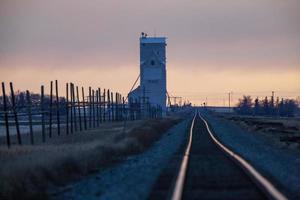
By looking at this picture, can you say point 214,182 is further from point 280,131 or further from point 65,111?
point 65,111

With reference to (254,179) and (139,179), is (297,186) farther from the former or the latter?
(139,179)

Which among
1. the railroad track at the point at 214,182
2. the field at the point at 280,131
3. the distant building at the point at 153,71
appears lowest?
the field at the point at 280,131

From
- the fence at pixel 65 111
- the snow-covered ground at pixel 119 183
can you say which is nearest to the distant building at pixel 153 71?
the fence at pixel 65 111

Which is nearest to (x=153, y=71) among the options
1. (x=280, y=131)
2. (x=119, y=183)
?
(x=280, y=131)

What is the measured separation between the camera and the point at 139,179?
17297mm

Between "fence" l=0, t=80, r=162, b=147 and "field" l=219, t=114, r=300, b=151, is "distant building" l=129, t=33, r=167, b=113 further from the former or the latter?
"field" l=219, t=114, r=300, b=151

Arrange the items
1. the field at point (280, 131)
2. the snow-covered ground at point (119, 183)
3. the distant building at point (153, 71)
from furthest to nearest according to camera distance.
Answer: the distant building at point (153, 71), the field at point (280, 131), the snow-covered ground at point (119, 183)

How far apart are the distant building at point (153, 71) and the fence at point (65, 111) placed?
9.96 ft

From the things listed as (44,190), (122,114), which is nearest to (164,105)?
(122,114)

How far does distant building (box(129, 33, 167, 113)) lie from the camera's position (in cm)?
11800

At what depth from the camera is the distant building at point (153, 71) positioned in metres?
118

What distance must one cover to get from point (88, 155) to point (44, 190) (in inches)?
293

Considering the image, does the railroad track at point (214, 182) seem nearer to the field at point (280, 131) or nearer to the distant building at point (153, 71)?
the field at point (280, 131)

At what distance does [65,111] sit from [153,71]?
51786mm
